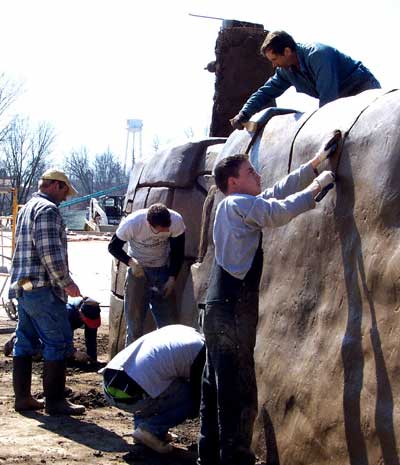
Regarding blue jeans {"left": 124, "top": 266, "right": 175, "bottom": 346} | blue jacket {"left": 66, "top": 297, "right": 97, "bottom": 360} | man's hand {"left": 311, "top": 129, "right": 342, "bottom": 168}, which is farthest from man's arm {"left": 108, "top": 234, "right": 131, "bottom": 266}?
man's hand {"left": 311, "top": 129, "right": 342, "bottom": 168}

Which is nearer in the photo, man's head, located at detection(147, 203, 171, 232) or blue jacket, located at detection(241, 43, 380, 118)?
blue jacket, located at detection(241, 43, 380, 118)

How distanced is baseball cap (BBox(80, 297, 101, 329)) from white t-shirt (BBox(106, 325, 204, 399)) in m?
2.84

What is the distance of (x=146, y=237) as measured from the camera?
7.13 meters

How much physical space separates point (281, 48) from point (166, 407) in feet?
7.98

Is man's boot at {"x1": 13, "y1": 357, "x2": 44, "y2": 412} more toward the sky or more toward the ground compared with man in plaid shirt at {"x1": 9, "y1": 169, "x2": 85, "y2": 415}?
more toward the ground

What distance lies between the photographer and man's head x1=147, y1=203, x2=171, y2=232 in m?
6.71

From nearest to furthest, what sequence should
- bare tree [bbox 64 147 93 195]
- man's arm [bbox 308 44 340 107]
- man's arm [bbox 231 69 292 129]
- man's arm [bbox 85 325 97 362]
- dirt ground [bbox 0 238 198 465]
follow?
dirt ground [bbox 0 238 198 465]
man's arm [bbox 308 44 340 107]
man's arm [bbox 231 69 292 129]
man's arm [bbox 85 325 97 362]
bare tree [bbox 64 147 93 195]

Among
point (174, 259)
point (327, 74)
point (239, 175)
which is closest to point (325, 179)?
point (239, 175)

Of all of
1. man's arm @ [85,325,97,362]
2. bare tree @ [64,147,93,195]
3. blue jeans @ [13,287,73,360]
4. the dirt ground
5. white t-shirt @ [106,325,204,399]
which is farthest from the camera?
bare tree @ [64,147,93,195]

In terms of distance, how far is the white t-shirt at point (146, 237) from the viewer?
7.03m

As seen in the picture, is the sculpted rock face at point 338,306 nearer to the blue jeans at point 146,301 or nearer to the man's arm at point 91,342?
the blue jeans at point 146,301

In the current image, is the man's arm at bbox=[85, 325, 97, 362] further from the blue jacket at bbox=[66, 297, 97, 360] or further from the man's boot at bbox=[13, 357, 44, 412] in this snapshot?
the man's boot at bbox=[13, 357, 44, 412]

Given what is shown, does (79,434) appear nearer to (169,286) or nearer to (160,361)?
(160,361)

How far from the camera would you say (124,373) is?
5168 mm
